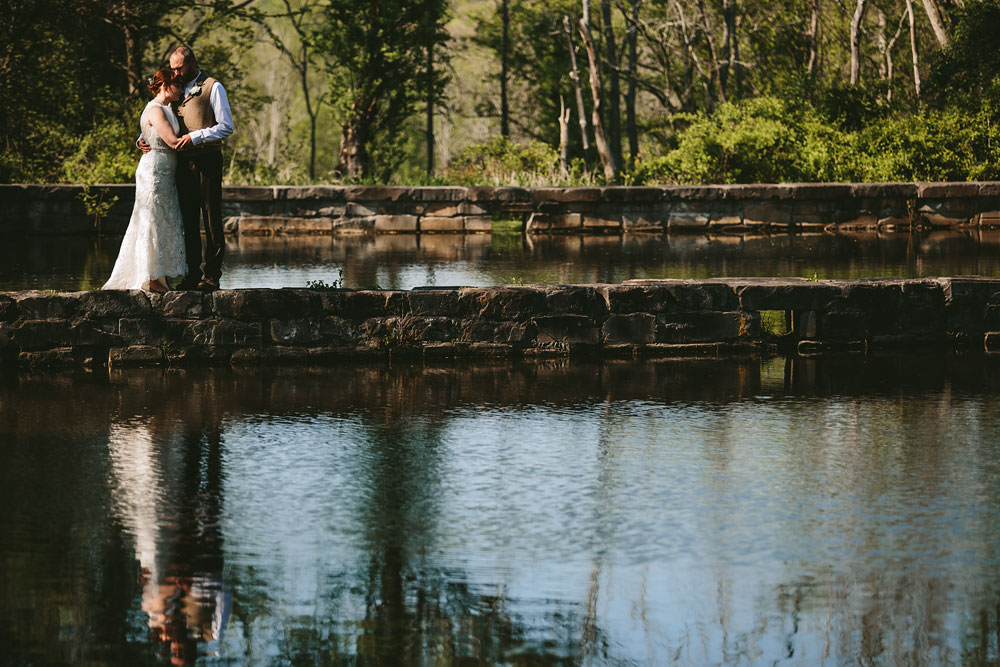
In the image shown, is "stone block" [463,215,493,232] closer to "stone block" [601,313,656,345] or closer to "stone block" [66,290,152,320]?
"stone block" [601,313,656,345]

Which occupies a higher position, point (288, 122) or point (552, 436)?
point (288, 122)

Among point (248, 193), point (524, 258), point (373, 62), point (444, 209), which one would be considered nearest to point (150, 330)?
point (524, 258)

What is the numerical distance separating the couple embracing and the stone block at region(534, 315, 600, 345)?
2.30m

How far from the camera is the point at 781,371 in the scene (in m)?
9.12

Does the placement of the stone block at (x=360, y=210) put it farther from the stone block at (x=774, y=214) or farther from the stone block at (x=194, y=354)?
the stone block at (x=194, y=354)

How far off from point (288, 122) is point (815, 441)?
91.2 m

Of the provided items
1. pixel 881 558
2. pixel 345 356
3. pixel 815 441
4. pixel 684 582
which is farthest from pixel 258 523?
pixel 345 356

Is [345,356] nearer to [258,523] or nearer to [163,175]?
[163,175]

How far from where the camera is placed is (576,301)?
9570 millimetres

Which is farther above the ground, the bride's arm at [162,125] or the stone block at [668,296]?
the bride's arm at [162,125]

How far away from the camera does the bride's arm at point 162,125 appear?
952 centimetres

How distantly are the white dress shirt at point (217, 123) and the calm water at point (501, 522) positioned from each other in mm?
1848

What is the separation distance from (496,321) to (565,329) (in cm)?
50

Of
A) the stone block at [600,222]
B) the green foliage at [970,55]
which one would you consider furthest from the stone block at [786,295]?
the green foliage at [970,55]
